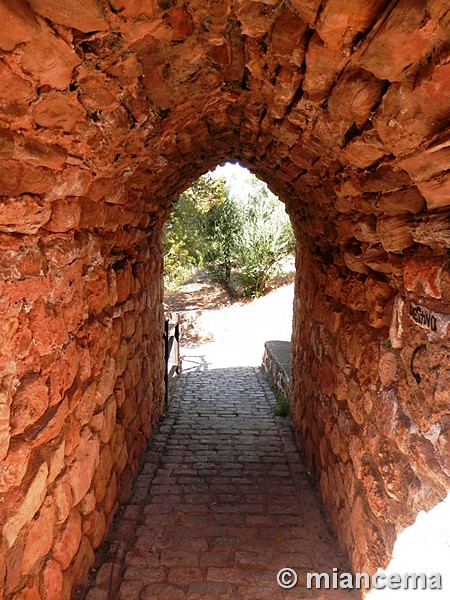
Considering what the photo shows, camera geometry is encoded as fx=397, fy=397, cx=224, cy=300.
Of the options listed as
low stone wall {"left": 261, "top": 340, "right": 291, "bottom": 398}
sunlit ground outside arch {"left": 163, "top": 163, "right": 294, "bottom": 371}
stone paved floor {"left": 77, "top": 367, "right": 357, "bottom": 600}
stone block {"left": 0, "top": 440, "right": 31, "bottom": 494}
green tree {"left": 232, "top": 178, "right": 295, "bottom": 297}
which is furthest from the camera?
green tree {"left": 232, "top": 178, "right": 295, "bottom": 297}

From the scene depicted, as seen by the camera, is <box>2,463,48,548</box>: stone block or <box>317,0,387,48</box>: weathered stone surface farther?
<box>2,463,48,548</box>: stone block

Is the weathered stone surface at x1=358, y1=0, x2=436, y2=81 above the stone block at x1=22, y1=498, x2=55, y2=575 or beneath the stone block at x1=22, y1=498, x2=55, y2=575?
above

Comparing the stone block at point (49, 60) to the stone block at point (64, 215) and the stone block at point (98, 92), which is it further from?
the stone block at point (64, 215)

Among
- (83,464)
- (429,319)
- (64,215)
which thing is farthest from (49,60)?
(83,464)

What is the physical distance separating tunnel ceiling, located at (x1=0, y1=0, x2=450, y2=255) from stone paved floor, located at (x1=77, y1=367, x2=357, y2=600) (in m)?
1.92

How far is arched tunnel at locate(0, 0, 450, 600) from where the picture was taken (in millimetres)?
1178

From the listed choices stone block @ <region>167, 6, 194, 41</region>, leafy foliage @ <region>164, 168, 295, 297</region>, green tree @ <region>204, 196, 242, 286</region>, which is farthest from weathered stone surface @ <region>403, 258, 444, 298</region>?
green tree @ <region>204, 196, 242, 286</region>

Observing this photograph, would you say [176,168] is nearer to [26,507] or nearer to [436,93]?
[436,93]

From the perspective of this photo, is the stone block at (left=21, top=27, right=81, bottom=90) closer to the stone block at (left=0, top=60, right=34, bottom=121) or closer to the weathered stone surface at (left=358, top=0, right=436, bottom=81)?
the stone block at (left=0, top=60, right=34, bottom=121)

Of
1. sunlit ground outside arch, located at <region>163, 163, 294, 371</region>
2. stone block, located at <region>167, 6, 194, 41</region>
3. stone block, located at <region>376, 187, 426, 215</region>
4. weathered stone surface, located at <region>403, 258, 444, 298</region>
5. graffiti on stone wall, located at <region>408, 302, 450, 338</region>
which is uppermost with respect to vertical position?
stone block, located at <region>167, 6, 194, 41</region>

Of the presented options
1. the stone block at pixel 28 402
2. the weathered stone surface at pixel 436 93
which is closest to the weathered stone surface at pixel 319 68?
the weathered stone surface at pixel 436 93

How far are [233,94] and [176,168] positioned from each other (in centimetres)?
106

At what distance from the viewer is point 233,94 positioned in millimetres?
1958

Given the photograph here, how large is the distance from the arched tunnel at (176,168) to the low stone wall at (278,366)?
2400 mm
